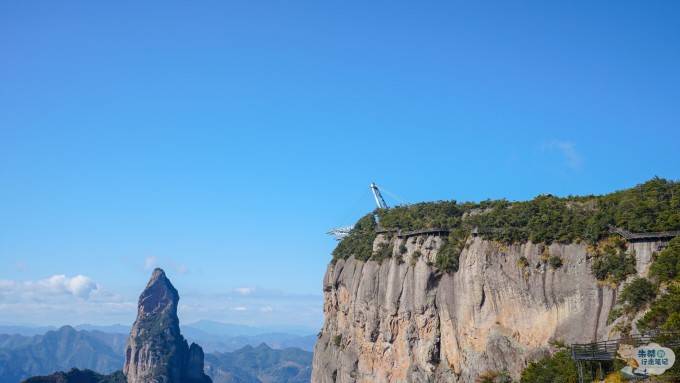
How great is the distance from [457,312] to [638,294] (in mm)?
18585

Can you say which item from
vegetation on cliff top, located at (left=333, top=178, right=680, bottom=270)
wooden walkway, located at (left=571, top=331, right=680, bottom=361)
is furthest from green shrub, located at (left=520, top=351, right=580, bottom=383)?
vegetation on cliff top, located at (left=333, top=178, right=680, bottom=270)

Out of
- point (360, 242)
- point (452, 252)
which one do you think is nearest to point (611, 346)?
point (452, 252)

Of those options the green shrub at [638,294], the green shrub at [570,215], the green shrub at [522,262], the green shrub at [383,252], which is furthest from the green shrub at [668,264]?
the green shrub at [383,252]

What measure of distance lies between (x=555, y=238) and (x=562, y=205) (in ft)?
12.1

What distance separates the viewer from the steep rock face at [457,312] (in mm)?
50312

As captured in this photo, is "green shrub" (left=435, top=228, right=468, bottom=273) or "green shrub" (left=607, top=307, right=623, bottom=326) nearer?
"green shrub" (left=607, top=307, right=623, bottom=326)

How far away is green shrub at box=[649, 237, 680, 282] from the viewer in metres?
43.0

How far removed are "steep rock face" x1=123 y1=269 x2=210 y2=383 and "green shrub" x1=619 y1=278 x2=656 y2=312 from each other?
152334 mm

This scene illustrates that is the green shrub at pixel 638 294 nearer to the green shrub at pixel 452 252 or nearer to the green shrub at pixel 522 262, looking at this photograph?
the green shrub at pixel 522 262

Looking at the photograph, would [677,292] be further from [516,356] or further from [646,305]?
[516,356]

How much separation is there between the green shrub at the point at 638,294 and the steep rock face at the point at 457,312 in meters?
2.05

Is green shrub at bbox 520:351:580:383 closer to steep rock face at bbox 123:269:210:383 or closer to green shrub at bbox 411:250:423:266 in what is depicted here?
green shrub at bbox 411:250:423:266

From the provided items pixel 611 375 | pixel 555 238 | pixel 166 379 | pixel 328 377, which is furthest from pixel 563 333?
pixel 166 379

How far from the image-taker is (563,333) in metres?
49.7
